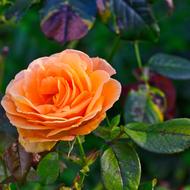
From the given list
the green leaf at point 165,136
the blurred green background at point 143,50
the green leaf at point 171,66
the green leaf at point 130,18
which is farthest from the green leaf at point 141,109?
the blurred green background at point 143,50

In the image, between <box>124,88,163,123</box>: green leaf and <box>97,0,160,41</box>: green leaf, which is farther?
<box>124,88,163,123</box>: green leaf

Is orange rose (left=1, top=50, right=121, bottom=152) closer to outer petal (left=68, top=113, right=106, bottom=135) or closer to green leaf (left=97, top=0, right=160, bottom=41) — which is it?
outer petal (left=68, top=113, right=106, bottom=135)

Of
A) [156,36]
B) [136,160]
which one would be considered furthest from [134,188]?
[156,36]

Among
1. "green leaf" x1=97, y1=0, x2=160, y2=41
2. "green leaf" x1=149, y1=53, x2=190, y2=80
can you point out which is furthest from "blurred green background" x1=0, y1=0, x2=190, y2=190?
"green leaf" x1=97, y1=0, x2=160, y2=41

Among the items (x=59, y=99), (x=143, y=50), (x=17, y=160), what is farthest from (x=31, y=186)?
(x=143, y=50)

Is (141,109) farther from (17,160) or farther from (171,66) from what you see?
Result: (17,160)

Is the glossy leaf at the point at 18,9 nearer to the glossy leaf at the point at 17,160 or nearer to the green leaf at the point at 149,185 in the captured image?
the glossy leaf at the point at 17,160

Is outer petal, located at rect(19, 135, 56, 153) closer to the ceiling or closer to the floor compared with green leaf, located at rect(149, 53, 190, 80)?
closer to the ceiling
